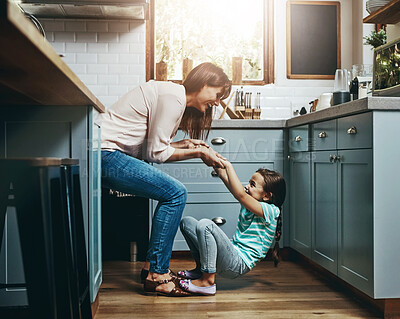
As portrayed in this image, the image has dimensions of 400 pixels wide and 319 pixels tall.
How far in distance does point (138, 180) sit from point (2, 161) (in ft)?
4.15

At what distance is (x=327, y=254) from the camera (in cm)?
258

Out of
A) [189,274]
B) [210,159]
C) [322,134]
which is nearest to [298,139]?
[322,134]

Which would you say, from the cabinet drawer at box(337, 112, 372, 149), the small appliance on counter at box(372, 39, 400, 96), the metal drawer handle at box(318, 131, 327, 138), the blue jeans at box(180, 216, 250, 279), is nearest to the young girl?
the blue jeans at box(180, 216, 250, 279)

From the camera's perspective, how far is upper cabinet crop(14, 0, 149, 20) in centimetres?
330

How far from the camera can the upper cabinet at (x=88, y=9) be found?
10.8 feet

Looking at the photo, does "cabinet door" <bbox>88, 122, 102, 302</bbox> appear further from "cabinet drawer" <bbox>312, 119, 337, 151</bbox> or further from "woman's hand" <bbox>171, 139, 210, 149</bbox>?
"cabinet drawer" <bbox>312, 119, 337, 151</bbox>

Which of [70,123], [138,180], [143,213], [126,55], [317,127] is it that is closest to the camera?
[70,123]

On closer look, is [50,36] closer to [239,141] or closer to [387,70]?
[239,141]

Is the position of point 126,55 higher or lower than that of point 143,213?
higher

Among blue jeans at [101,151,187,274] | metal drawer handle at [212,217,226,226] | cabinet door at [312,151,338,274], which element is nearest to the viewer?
blue jeans at [101,151,187,274]

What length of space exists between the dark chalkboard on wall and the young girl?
4.97 feet

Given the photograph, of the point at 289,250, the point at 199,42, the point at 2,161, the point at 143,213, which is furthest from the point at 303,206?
the point at 2,161

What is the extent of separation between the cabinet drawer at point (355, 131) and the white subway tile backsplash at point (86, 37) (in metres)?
2.17

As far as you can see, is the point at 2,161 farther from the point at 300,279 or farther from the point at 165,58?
the point at 165,58
